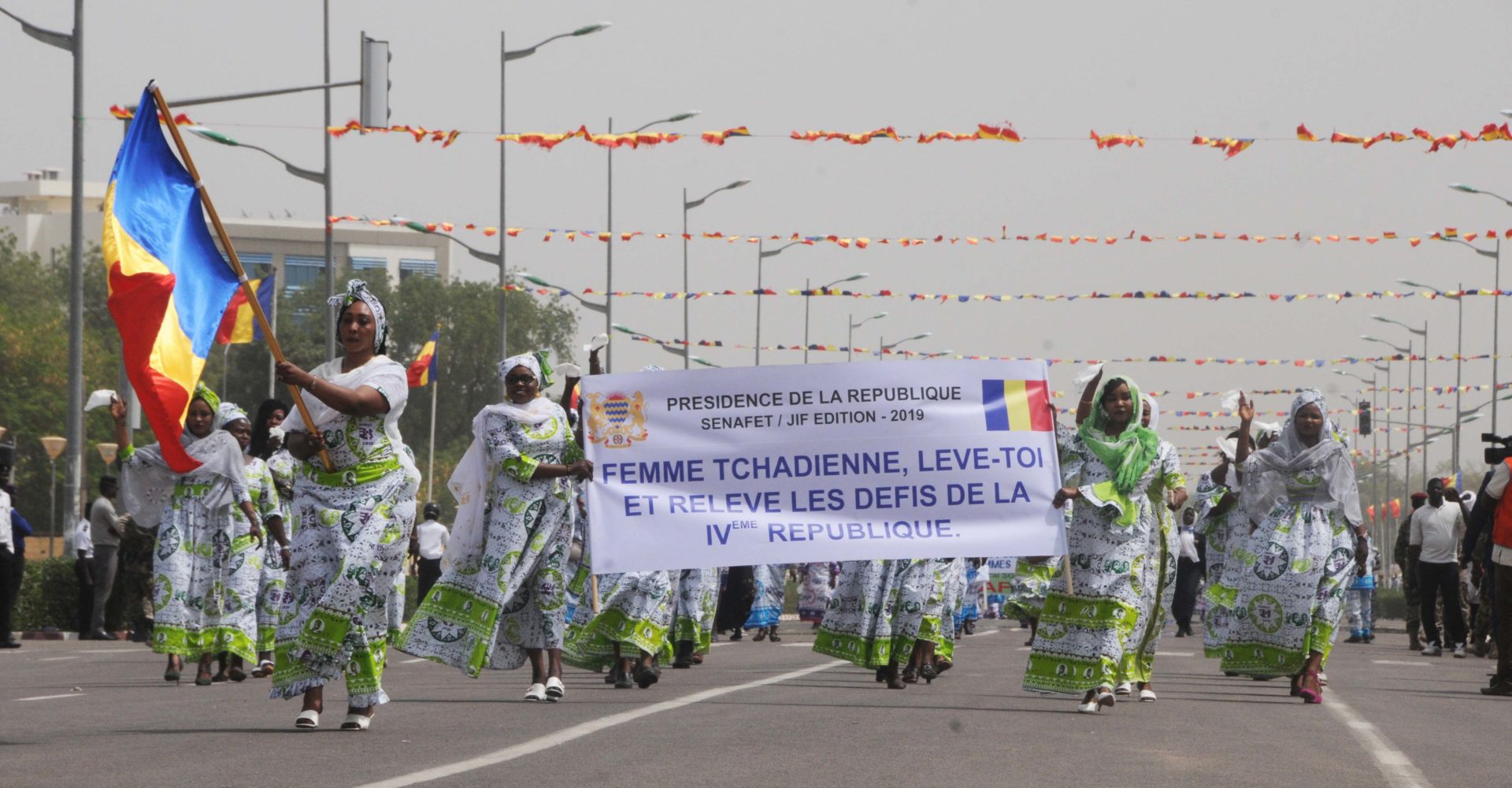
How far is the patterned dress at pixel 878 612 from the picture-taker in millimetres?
14711

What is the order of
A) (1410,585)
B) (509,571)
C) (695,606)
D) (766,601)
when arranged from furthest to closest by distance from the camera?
(1410,585) < (766,601) < (695,606) < (509,571)

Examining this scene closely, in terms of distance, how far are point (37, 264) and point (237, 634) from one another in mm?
80927

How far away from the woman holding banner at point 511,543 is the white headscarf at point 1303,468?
4.44m

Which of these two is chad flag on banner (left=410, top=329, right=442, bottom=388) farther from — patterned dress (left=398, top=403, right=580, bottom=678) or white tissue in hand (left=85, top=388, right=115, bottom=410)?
patterned dress (left=398, top=403, right=580, bottom=678)

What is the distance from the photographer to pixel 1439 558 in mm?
25234

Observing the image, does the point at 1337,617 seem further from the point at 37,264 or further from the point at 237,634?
the point at 37,264

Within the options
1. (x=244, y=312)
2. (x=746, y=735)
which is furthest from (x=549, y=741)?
(x=244, y=312)

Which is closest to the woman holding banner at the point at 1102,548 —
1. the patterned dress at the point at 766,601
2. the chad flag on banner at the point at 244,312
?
the patterned dress at the point at 766,601

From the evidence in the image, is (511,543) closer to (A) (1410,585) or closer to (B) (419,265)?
(A) (1410,585)

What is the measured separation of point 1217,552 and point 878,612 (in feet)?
18.5

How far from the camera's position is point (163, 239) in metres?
9.82

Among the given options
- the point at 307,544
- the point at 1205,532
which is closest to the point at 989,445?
the point at 307,544

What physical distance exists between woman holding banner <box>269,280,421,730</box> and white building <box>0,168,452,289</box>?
113862 mm

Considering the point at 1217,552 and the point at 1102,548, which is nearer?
the point at 1102,548
